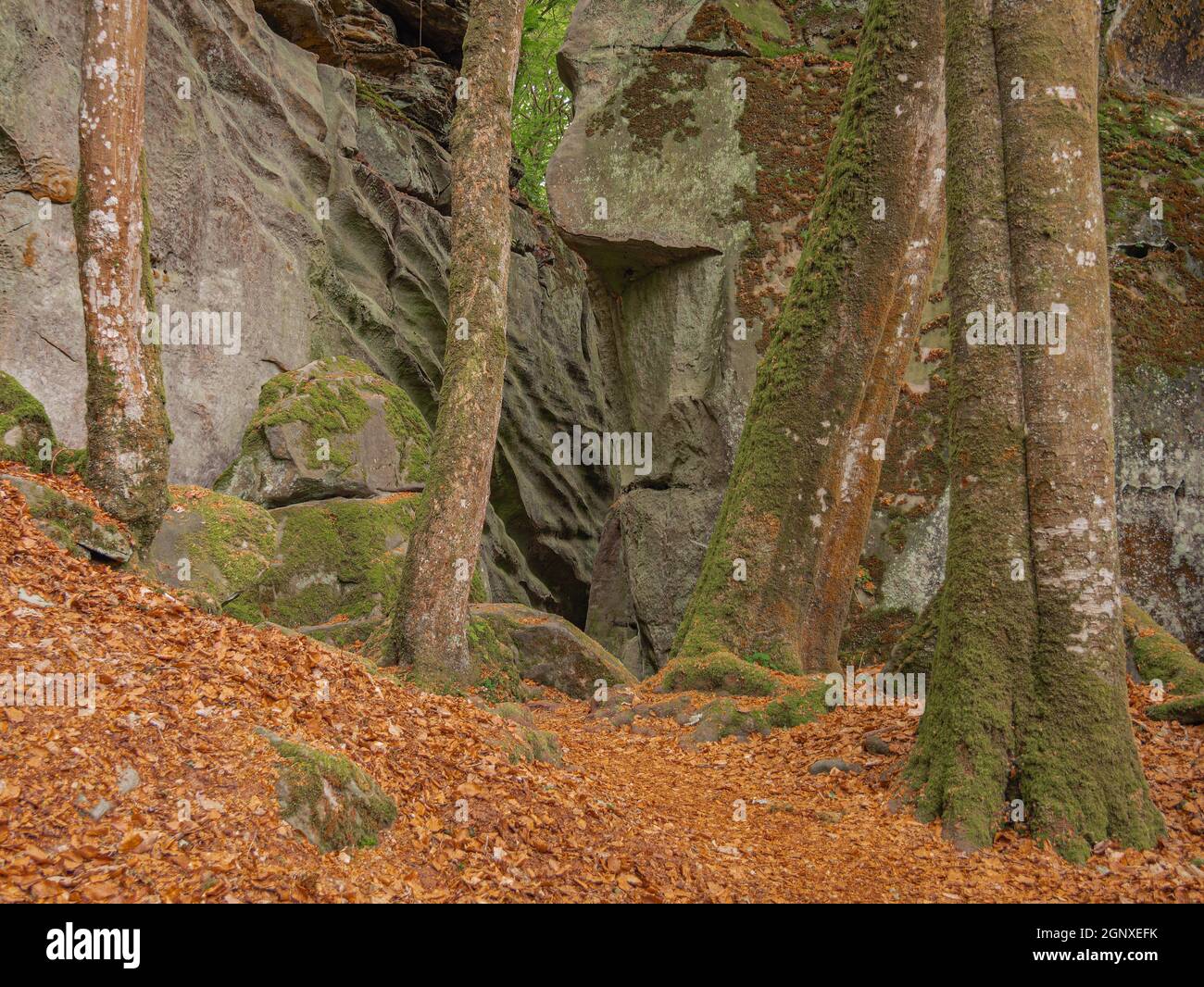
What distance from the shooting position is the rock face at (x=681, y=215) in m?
15.7

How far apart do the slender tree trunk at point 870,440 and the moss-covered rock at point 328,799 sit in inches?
264

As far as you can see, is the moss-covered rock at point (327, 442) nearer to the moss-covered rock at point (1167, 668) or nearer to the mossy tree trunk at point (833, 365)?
the mossy tree trunk at point (833, 365)

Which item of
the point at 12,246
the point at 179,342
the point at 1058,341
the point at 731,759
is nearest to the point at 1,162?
the point at 12,246

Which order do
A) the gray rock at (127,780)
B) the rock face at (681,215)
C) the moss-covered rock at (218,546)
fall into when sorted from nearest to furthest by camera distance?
the gray rock at (127,780)
the moss-covered rock at (218,546)
the rock face at (681,215)

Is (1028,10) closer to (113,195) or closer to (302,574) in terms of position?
(113,195)

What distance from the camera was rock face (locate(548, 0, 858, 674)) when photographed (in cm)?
1574

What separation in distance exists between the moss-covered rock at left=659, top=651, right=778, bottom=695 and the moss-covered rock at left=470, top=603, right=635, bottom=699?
4.23 feet

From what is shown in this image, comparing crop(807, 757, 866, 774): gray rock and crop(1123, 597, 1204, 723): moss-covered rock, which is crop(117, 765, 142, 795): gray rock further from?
crop(1123, 597, 1204, 723): moss-covered rock

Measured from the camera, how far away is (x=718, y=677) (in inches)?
385

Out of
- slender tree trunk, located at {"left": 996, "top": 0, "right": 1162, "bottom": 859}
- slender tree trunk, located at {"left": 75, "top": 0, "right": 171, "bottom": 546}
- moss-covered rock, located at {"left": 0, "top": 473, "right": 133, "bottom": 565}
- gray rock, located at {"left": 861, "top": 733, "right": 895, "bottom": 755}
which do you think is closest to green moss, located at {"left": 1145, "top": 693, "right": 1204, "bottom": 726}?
slender tree trunk, located at {"left": 996, "top": 0, "right": 1162, "bottom": 859}

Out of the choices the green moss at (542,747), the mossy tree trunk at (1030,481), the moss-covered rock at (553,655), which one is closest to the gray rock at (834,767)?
the mossy tree trunk at (1030,481)

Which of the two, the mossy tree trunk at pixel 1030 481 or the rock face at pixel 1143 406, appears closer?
the mossy tree trunk at pixel 1030 481

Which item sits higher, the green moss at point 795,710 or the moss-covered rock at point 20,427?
the moss-covered rock at point 20,427

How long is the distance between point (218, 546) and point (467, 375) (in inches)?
165
